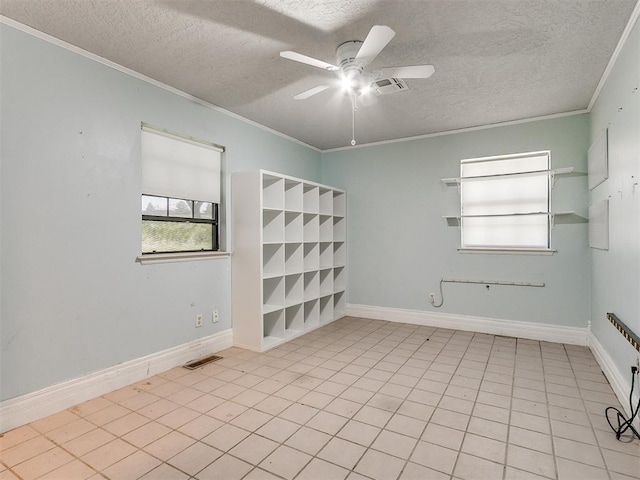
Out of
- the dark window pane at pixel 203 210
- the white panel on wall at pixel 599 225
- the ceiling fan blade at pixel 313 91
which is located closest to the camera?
the ceiling fan blade at pixel 313 91

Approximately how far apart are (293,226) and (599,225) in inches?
121

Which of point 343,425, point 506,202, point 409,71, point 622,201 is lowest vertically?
point 343,425

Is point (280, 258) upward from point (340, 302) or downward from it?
upward

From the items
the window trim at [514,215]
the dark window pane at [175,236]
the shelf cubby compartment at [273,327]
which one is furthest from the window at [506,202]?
the dark window pane at [175,236]

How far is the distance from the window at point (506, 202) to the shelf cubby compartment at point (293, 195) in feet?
6.67

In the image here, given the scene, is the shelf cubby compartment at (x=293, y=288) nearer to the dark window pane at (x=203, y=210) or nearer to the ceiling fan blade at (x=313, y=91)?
the dark window pane at (x=203, y=210)

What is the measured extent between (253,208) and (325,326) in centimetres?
195

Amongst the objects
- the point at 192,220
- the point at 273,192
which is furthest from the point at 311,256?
the point at 192,220

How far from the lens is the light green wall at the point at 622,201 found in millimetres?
2055

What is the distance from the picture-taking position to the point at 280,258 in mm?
3844

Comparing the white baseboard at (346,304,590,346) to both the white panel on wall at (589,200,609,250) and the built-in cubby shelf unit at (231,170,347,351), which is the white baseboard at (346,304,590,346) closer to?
the built-in cubby shelf unit at (231,170,347,351)

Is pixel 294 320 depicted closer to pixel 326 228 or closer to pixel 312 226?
pixel 312 226

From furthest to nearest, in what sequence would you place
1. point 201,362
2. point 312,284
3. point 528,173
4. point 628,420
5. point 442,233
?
1. point 312,284
2. point 442,233
3. point 528,173
4. point 201,362
5. point 628,420

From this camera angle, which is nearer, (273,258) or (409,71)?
(409,71)
